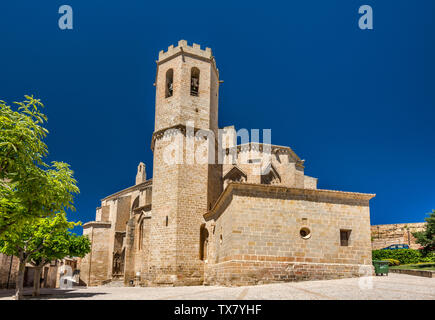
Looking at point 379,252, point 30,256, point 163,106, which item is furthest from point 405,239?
point 30,256

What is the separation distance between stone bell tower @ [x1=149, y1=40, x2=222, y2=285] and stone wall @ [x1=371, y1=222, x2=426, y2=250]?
21823 millimetres

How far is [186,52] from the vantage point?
2348 centimetres

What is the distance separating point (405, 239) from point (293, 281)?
26.4 meters

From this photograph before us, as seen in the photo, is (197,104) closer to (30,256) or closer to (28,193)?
(30,256)

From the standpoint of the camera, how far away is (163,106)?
2308 cm

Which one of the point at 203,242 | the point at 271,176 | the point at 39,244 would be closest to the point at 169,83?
the point at 271,176

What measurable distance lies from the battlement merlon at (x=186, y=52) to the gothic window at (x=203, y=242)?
11.3 meters

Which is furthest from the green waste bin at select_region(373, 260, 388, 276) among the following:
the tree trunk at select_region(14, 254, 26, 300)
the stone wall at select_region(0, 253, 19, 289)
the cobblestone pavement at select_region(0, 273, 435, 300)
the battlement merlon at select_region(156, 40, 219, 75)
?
the stone wall at select_region(0, 253, 19, 289)

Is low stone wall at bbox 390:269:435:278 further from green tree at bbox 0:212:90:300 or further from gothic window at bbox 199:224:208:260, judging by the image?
green tree at bbox 0:212:90:300

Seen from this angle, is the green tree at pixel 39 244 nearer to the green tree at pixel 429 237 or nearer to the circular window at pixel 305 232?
the circular window at pixel 305 232

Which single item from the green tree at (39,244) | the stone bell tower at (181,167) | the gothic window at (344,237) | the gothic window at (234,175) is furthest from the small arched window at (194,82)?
the gothic window at (344,237)

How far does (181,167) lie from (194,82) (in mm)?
6219

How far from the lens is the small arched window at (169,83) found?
23.5m

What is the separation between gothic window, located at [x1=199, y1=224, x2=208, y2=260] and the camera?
20.1m
